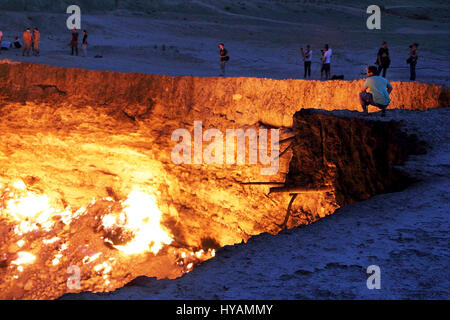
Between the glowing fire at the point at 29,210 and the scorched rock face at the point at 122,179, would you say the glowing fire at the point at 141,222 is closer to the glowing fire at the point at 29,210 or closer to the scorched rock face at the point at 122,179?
the scorched rock face at the point at 122,179

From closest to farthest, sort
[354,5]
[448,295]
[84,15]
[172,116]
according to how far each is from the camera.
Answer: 1. [448,295]
2. [172,116]
3. [84,15]
4. [354,5]

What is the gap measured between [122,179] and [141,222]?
1561 millimetres

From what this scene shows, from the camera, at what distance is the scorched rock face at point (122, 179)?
37.1 ft

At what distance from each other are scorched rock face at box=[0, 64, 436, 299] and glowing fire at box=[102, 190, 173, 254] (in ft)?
0.11

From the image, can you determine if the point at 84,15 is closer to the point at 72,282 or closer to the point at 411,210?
the point at 72,282

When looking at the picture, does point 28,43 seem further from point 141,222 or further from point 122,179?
point 141,222

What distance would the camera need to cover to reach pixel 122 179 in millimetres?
14516

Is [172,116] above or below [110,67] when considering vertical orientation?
below

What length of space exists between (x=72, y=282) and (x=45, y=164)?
4.25 meters

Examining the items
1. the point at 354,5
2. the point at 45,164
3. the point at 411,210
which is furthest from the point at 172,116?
the point at 354,5

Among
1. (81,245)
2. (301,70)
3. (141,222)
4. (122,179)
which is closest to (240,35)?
(301,70)

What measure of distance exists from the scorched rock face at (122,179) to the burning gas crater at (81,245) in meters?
0.03

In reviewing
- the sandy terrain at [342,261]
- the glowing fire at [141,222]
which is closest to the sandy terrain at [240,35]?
the glowing fire at [141,222]

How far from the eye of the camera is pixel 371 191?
5863mm
